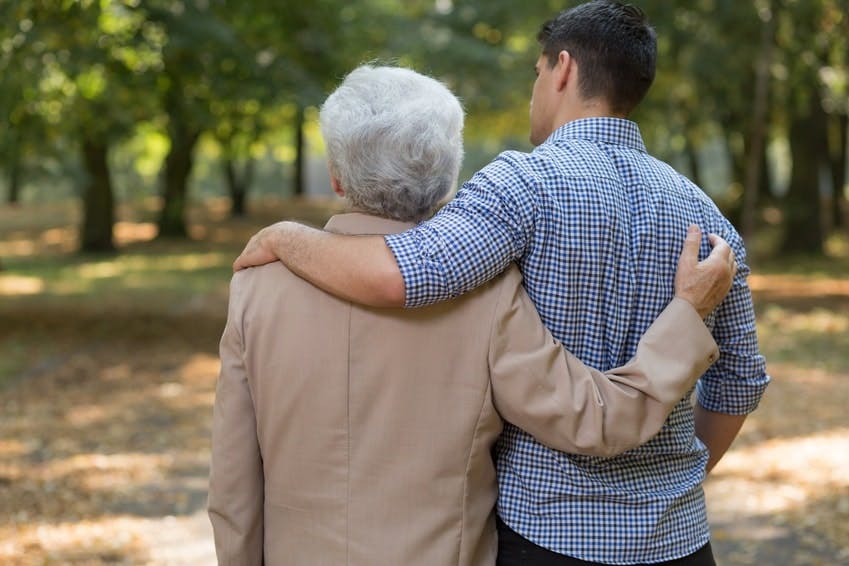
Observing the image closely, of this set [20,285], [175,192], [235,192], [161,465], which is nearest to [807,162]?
[20,285]

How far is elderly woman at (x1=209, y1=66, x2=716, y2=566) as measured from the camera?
2256 mm

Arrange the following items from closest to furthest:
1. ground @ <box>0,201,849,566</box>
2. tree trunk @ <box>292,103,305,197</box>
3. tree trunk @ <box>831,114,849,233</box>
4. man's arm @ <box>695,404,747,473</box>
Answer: man's arm @ <box>695,404,747,473</box> → ground @ <box>0,201,849,566</box> → tree trunk @ <box>831,114,849,233</box> → tree trunk @ <box>292,103,305,197</box>

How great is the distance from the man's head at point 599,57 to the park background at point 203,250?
0.46m

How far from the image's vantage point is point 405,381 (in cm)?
230

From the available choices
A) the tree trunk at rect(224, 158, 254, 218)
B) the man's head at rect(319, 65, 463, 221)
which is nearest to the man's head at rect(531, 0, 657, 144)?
the man's head at rect(319, 65, 463, 221)

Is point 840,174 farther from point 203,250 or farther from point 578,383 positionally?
point 578,383

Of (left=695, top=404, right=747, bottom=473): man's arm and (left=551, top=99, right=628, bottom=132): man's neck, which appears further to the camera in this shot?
(left=695, top=404, right=747, bottom=473): man's arm

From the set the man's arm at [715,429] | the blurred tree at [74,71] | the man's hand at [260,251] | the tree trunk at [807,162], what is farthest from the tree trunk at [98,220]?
the man's arm at [715,429]

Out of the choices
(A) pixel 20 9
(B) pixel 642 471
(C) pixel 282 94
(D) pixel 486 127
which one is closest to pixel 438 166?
(B) pixel 642 471

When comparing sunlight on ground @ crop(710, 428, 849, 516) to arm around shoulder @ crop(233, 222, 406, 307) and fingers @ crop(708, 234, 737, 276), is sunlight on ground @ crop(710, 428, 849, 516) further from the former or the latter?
arm around shoulder @ crop(233, 222, 406, 307)

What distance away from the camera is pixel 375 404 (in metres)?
2.31

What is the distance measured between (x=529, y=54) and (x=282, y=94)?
14.9m

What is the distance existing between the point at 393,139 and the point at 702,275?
2.28ft

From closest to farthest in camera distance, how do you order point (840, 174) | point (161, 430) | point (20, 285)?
1. point (161, 430)
2. point (20, 285)
3. point (840, 174)
